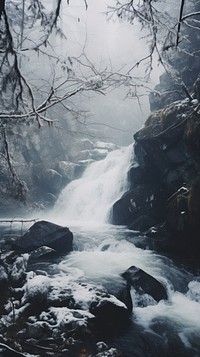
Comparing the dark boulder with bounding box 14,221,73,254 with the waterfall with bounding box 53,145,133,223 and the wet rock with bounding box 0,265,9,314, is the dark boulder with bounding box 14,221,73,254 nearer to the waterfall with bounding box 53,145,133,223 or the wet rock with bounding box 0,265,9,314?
the wet rock with bounding box 0,265,9,314

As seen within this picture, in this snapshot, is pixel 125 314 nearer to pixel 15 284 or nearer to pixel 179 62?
pixel 15 284

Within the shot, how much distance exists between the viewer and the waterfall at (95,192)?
71.6 ft

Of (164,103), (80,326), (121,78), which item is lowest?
(80,326)

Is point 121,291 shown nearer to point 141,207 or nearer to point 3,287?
point 3,287

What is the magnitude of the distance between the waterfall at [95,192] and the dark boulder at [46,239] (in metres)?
7.46

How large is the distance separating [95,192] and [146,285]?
16.0m

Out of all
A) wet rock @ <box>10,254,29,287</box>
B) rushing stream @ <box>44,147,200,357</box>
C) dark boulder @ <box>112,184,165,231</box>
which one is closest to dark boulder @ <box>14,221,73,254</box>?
rushing stream @ <box>44,147,200,357</box>

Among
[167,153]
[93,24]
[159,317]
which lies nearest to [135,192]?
[167,153]

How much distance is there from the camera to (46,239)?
1277cm

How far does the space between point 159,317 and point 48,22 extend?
289 inches

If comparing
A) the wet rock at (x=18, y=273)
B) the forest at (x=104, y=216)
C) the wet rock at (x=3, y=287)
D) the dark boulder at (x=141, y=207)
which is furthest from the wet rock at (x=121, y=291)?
the dark boulder at (x=141, y=207)

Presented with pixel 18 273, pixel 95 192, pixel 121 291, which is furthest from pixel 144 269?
pixel 95 192

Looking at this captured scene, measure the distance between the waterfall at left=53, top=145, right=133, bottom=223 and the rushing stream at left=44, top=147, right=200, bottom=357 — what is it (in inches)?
4.6

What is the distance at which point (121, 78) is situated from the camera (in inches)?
121
